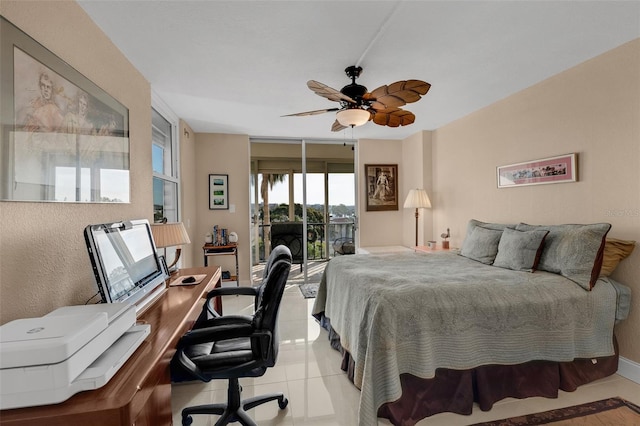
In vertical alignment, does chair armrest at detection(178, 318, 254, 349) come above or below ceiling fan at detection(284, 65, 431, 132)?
below

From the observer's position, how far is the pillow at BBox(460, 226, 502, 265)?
9.41 feet

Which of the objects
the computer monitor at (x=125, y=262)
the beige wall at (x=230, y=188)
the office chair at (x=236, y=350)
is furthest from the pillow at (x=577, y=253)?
the beige wall at (x=230, y=188)

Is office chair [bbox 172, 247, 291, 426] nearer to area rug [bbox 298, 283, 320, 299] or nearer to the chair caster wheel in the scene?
the chair caster wheel

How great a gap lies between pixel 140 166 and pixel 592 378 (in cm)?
389

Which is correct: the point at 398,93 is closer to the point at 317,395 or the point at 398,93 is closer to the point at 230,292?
the point at 230,292

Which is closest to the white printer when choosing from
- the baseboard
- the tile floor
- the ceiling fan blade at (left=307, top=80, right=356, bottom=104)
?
the tile floor

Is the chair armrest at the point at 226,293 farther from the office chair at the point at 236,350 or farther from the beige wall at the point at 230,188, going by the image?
the beige wall at the point at 230,188

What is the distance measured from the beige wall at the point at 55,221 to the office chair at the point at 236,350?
2.29ft

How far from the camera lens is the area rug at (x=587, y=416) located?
1.77 meters

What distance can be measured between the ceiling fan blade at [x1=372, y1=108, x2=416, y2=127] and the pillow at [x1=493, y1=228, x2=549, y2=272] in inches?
55.0

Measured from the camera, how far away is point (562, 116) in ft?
8.83

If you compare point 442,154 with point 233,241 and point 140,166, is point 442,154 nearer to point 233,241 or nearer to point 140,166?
point 233,241

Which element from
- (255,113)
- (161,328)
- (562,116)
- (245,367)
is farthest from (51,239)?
(562,116)

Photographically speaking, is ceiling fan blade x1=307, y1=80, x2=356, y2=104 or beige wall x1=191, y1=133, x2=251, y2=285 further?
beige wall x1=191, y1=133, x2=251, y2=285
